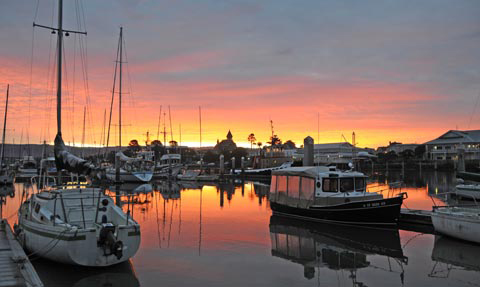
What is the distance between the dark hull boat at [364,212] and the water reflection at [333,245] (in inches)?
18.0

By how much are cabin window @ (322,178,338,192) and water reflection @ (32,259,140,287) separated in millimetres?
12383

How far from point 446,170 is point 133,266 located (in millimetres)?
96167

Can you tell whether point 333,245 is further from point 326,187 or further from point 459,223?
point 326,187

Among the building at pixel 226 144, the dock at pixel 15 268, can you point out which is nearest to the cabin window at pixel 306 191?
the dock at pixel 15 268

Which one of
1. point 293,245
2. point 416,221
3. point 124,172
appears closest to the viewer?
point 293,245

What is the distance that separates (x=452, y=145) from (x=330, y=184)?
314ft

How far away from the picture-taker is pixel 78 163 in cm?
1636

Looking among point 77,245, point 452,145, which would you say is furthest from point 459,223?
point 452,145

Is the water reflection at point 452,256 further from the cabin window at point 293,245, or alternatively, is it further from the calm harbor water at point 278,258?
the cabin window at point 293,245

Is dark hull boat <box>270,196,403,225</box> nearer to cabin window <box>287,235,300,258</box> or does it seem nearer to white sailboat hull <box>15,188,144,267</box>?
cabin window <box>287,235,300,258</box>

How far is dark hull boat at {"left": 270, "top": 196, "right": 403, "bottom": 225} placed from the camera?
66.7 ft

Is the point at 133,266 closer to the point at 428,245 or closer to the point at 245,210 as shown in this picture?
the point at 428,245

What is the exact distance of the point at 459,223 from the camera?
638 inches

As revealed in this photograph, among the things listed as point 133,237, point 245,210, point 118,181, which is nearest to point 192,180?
point 118,181
